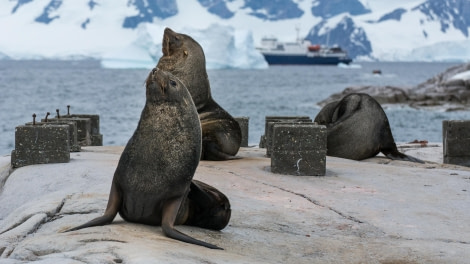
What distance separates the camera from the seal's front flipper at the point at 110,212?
627 cm

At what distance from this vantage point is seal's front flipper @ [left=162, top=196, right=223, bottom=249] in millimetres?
6086

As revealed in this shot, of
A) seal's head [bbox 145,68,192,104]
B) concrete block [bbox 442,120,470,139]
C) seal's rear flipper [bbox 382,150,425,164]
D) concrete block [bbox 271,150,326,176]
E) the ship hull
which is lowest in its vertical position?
seal's rear flipper [bbox 382,150,425,164]

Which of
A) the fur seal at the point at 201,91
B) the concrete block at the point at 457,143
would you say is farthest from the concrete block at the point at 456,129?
the fur seal at the point at 201,91

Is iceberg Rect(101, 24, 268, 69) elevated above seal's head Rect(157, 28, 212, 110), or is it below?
above

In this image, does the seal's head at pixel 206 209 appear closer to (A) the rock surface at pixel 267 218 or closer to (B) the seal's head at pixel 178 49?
(A) the rock surface at pixel 267 218

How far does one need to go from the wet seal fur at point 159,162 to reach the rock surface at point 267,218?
14cm

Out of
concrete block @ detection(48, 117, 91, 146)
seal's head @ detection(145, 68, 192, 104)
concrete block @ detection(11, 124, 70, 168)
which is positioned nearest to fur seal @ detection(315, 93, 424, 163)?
concrete block @ detection(48, 117, 91, 146)

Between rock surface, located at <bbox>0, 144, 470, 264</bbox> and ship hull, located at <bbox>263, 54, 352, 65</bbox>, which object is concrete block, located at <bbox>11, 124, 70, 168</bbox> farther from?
ship hull, located at <bbox>263, 54, 352, 65</bbox>

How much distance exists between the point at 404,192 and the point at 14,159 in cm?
430

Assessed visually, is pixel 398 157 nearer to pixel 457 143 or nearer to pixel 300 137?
pixel 457 143

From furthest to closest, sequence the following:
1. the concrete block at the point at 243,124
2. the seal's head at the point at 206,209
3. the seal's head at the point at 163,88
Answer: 1. the concrete block at the point at 243,124
2. the seal's head at the point at 206,209
3. the seal's head at the point at 163,88

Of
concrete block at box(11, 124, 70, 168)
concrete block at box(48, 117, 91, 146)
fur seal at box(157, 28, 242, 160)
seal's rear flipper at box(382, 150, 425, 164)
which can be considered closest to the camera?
concrete block at box(11, 124, 70, 168)

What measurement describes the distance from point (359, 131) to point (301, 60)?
12554 cm

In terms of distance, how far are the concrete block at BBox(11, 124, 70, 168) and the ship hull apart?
12613cm
